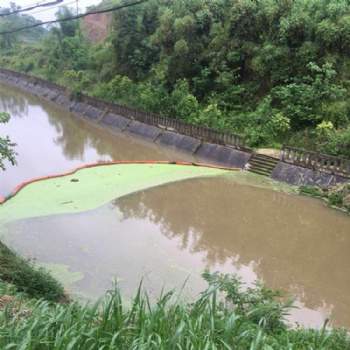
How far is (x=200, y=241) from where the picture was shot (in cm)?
727

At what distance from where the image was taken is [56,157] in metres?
13.4

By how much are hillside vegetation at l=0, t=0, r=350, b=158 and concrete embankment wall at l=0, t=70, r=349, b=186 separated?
2.84ft

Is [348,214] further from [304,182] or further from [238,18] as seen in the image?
[238,18]

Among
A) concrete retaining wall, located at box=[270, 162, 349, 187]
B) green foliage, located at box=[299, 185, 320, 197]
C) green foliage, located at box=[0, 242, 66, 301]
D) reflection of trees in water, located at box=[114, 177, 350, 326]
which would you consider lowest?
green foliage, located at box=[0, 242, 66, 301]

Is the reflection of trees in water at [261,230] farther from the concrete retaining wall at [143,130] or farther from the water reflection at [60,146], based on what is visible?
the concrete retaining wall at [143,130]

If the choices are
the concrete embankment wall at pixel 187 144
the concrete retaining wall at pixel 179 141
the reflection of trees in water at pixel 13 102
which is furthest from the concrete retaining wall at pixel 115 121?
the reflection of trees in water at pixel 13 102

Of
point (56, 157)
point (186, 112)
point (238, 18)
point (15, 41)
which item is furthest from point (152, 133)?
point (15, 41)

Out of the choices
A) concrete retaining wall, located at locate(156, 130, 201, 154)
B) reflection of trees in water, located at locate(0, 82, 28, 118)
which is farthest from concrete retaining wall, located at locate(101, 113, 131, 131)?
reflection of trees in water, located at locate(0, 82, 28, 118)

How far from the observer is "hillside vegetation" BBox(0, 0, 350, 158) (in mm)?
12453

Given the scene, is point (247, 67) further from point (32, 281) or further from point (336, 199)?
point (32, 281)

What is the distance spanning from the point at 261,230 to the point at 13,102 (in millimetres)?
23269

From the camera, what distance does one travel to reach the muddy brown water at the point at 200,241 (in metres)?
5.79

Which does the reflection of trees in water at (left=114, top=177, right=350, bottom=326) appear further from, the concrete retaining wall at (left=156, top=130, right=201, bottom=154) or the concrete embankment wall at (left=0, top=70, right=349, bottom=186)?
the concrete retaining wall at (left=156, top=130, right=201, bottom=154)

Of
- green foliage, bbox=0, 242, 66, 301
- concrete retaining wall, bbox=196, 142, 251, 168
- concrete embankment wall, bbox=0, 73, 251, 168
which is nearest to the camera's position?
green foliage, bbox=0, 242, 66, 301
